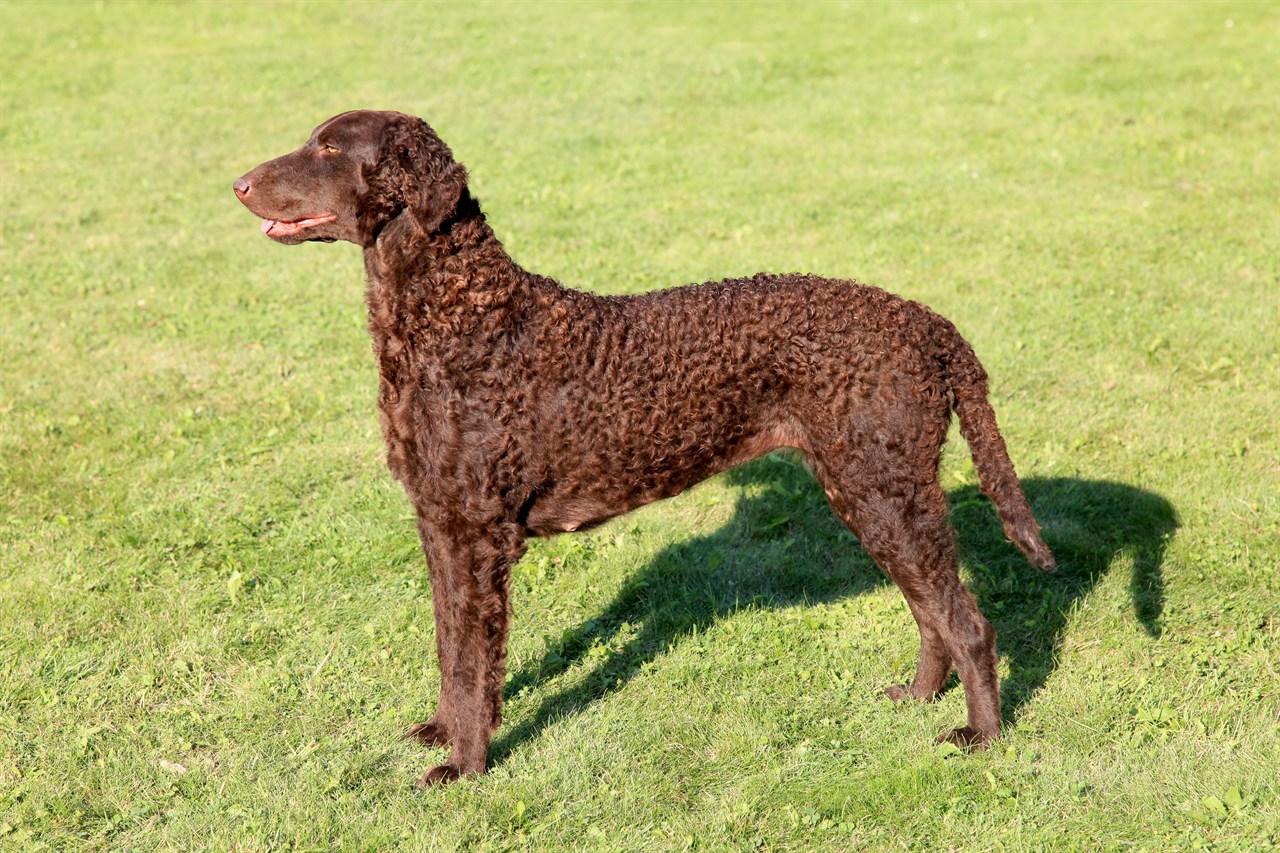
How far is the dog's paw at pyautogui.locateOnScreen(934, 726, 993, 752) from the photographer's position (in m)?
4.29

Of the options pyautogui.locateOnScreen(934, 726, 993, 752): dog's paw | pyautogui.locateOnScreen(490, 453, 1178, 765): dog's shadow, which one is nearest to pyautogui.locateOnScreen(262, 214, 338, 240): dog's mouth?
pyautogui.locateOnScreen(490, 453, 1178, 765): dog's shadow

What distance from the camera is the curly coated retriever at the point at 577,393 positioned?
4.00 metres

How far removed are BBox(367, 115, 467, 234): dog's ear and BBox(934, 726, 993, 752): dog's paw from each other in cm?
252

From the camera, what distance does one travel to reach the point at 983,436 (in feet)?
14.0

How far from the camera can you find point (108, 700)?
4656 millimetres

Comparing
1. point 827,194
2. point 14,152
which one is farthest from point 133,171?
→ point 827,194

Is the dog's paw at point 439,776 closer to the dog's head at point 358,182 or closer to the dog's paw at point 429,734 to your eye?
the dog's paw at point 429,734

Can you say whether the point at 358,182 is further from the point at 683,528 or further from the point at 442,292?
the point at 683,528

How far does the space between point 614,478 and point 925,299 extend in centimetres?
486

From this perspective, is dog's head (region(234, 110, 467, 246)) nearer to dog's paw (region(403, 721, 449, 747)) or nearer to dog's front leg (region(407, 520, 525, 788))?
dog's front leg (region(407, 520, 525, 788))

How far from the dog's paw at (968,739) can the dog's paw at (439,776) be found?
5.64 ft

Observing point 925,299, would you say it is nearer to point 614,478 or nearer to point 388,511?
point 388,511

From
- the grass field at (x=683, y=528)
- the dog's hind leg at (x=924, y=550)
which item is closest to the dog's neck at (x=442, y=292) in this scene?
the dog's hind leg at (x=924, y=550)

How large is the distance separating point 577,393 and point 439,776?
140 centimetres
